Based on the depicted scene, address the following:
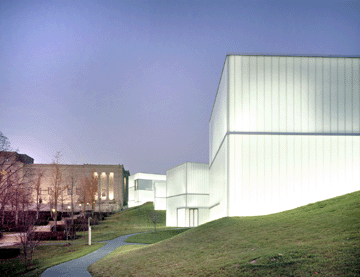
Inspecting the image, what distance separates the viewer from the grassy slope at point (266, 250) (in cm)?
819

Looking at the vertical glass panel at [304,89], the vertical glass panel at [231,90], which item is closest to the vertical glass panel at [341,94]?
the vertical glass panel at [304,89]

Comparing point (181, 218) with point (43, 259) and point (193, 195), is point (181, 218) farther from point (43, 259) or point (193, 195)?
point (43, 259)

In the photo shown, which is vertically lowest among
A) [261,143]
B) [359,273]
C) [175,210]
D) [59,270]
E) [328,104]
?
[175,210]

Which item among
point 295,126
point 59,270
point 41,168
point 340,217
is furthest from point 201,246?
point 41,168

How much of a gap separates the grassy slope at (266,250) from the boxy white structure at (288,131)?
8.97ft

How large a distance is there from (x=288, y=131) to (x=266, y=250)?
34.6 ft

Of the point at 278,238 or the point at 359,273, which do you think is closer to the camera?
the point at 359,273

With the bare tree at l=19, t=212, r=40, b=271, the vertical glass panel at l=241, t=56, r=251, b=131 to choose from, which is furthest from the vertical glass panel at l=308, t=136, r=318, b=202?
the bare tree at l=19, t=212, r=40, b=271

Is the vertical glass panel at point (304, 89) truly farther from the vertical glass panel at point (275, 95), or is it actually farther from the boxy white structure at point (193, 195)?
the boxy white structure at point (193, 195)

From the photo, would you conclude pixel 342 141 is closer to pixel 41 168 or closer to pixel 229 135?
pixel 229 135

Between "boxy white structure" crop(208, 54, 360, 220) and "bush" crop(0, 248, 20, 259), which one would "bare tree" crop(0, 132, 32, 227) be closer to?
"bush" crop(0, 248, 20, 259)

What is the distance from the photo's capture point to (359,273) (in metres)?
7.05

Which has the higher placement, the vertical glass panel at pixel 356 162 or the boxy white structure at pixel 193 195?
the vertical glass panel at pixel 356 162

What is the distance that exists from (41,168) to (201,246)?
7948 centimetres
